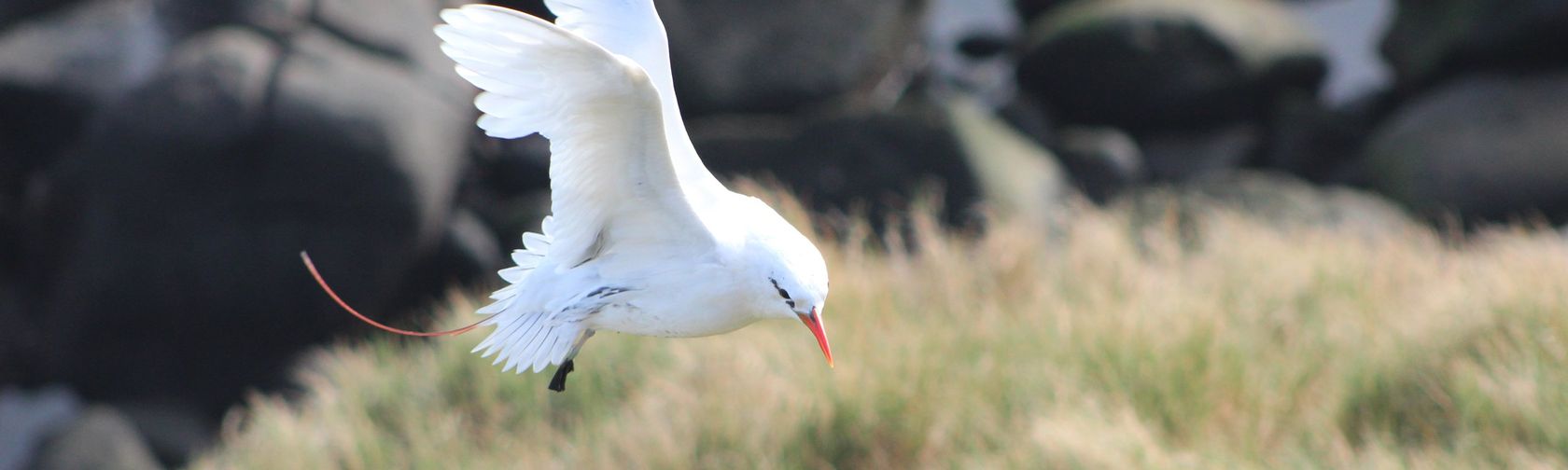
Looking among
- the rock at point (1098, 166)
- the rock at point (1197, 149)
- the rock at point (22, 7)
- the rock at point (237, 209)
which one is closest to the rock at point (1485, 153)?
the rock at point (1197, 149)

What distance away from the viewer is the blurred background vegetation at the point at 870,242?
3.65 metres

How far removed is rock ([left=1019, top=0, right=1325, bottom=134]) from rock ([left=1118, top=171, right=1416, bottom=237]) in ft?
6.99

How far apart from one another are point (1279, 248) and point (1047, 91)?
4399 mm

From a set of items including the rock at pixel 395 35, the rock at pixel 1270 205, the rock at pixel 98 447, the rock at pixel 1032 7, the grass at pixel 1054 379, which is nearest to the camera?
the grass at pixel 1054 379

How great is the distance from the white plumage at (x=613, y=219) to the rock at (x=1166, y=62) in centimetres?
784

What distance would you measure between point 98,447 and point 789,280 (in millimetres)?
5552

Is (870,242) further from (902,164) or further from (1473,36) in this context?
(1473,36)

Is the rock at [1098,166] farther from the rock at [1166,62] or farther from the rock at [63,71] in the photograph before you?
the rock at [63,71]

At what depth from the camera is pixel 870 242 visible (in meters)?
5.55

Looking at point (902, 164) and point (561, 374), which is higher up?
point (561, 374)

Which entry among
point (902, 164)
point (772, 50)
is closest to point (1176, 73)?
point (772, 50)

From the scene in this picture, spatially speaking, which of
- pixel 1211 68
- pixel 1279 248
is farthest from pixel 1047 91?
pixel 1279 248

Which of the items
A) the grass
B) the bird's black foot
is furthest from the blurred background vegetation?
the bird's black foot

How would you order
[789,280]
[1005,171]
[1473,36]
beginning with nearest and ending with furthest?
[789,280], [1005,171], [1473,36]
